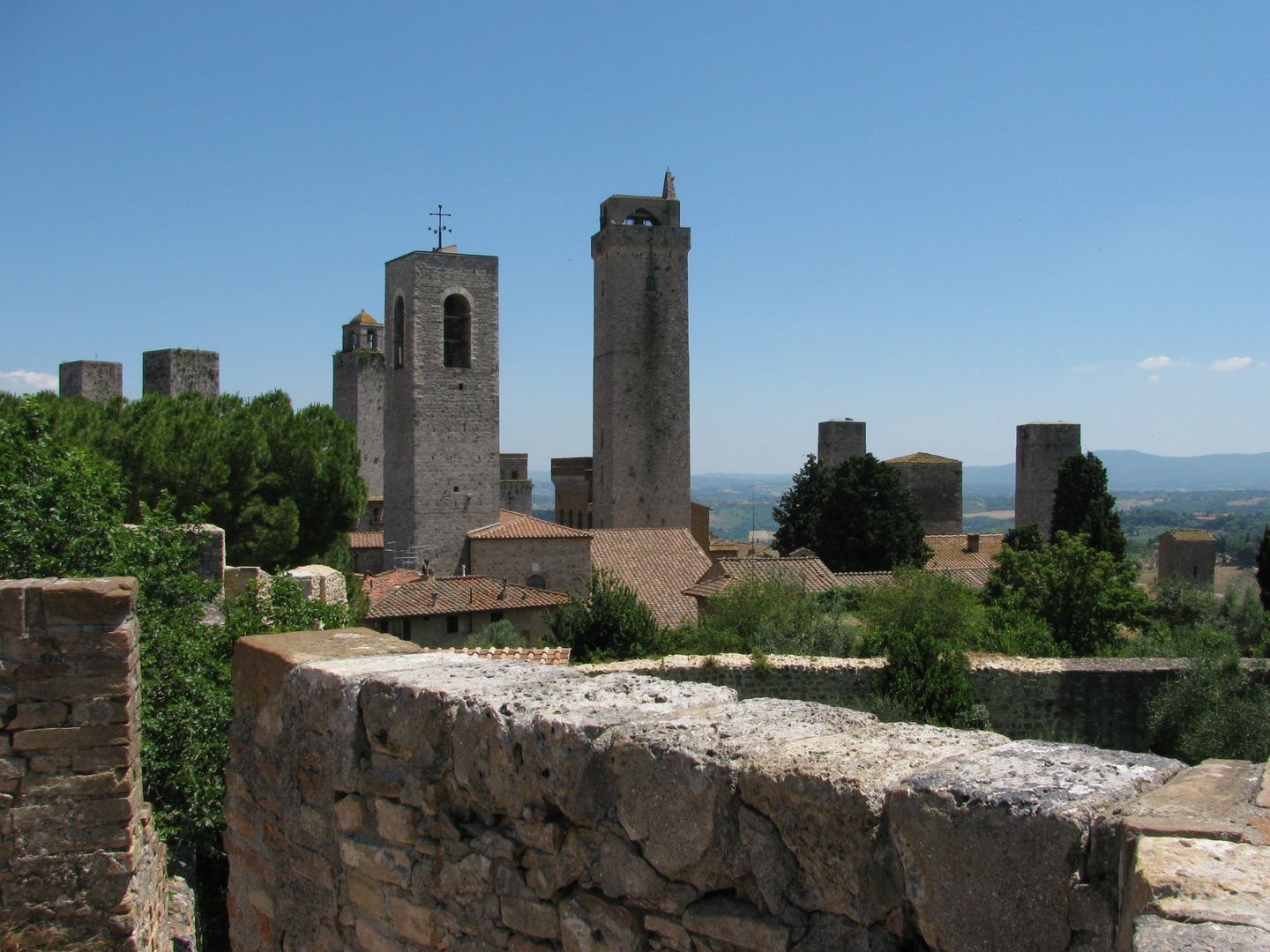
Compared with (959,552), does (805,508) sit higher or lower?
higher

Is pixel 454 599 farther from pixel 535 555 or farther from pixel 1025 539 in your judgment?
pixel 1025 539

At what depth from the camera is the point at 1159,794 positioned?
1.68m

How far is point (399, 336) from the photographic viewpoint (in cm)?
3061

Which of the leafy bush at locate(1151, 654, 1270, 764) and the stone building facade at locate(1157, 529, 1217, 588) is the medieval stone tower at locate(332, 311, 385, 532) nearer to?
the stone building facade at locate(1157, 529, 1217, 588)

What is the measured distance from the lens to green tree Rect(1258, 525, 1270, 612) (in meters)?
25.0

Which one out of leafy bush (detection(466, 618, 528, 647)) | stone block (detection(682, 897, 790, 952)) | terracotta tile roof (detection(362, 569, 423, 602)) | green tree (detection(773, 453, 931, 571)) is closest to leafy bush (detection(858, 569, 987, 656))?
leafy bush (detection(466, 618, 528, 647))

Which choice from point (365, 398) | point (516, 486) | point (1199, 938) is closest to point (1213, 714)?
point (1199, 938)

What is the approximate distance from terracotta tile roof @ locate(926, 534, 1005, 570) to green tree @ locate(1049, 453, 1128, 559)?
2329mm

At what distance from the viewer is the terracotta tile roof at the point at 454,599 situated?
738 inches

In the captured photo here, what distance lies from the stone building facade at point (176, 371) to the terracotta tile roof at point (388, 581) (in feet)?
22.7

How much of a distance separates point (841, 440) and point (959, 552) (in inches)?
281

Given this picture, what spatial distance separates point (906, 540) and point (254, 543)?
65.7ft

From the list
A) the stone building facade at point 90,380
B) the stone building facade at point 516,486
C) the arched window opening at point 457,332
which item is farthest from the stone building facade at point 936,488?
the stone building facade at point 90,380

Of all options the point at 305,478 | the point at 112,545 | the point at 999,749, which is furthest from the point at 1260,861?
the point at 305,478
